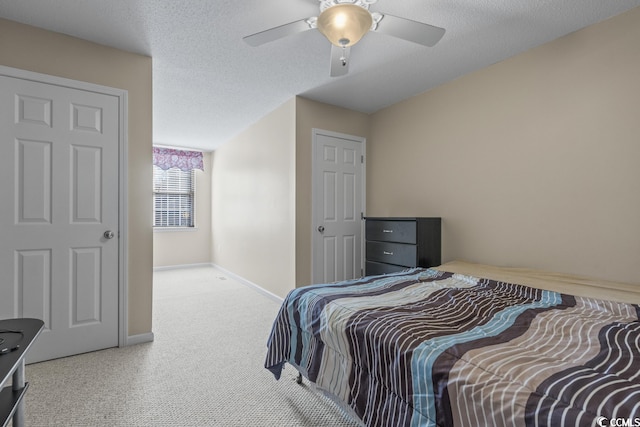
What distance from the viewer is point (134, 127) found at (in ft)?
8.05

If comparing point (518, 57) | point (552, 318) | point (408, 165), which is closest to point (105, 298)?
point (552, 318)

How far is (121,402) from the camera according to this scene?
66.4 inches

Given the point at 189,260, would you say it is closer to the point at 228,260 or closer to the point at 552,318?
the point at 228,260

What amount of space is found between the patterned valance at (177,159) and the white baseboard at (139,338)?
3.87 meters

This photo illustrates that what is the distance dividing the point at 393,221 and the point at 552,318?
5.72ft

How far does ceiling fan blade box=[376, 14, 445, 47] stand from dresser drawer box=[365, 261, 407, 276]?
6.38 ft

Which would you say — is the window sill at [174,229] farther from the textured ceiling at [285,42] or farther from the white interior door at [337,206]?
the white interior door at [337,206]

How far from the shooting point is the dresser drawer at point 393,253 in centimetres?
281

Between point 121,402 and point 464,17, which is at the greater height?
point 464,17

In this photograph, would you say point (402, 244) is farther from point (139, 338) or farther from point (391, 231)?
point (139, 338)

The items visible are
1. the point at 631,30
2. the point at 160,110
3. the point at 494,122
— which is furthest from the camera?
the point at 160,110

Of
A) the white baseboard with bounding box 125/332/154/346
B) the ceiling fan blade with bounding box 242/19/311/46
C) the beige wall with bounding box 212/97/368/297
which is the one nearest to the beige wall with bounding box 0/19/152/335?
the white baseboard with bounding box 125/332/154/346

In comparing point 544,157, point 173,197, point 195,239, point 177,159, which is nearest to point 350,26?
point 544,157

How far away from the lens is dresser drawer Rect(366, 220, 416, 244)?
9.27ft
